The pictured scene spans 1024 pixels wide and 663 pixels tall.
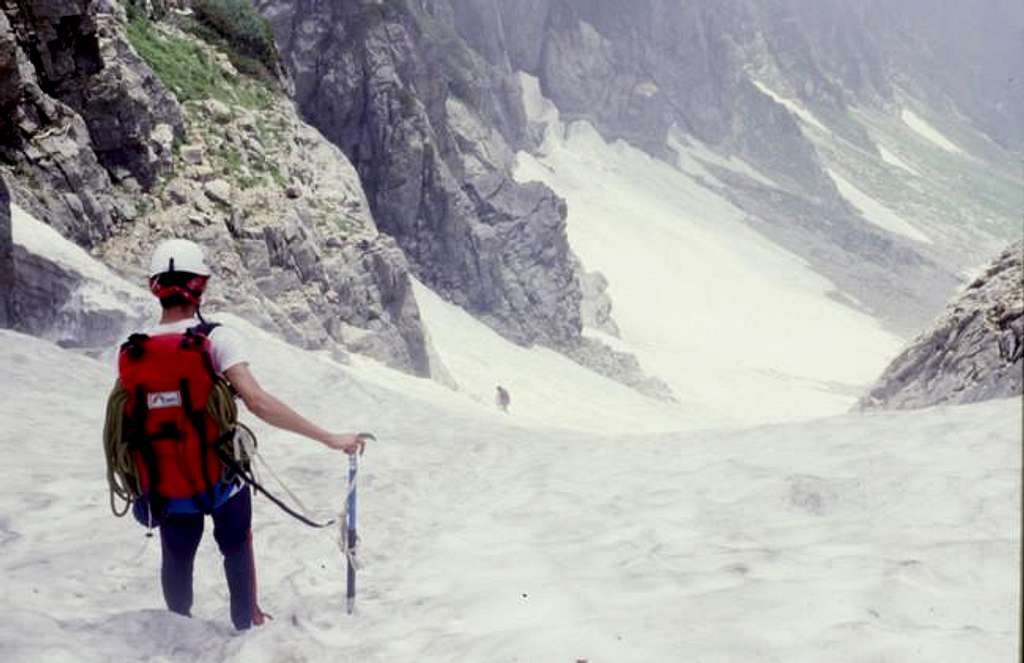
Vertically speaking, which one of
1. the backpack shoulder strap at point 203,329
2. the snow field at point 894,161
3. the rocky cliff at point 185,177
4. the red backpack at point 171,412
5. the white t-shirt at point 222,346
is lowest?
the red backpack at point 171,412

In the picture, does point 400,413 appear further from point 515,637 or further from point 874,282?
point 874,282

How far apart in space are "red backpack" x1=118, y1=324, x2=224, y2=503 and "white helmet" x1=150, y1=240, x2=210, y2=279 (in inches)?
12.5

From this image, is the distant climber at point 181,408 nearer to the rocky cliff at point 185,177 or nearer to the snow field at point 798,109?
the rocky cliff at point 185,177

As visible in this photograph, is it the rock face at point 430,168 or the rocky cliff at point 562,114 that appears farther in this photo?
the rocky cliff at point 562,114

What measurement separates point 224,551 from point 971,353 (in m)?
9.29

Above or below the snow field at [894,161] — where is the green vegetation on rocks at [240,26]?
below

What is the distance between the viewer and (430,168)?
43219 millimetres

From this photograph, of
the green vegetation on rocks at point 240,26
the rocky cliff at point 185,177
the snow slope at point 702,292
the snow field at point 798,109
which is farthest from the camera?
the snow field at point 798,109

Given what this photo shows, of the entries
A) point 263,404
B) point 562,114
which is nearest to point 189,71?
point 263,404

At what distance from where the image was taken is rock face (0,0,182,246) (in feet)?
55.1

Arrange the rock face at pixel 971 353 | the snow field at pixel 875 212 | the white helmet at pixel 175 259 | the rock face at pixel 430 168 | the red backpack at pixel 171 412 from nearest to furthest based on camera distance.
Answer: the red backpack at pixel 171 412 → the white helmet at pixel 175 259 → the rock face at pixel 971 353 → the rock face at pixel 430 168 → the snow field at pixel 875 212

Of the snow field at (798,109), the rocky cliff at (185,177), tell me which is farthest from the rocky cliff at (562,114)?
the rocky cliff at (185,177)

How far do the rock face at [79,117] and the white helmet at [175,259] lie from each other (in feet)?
37.5

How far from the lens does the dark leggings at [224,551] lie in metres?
4.96
